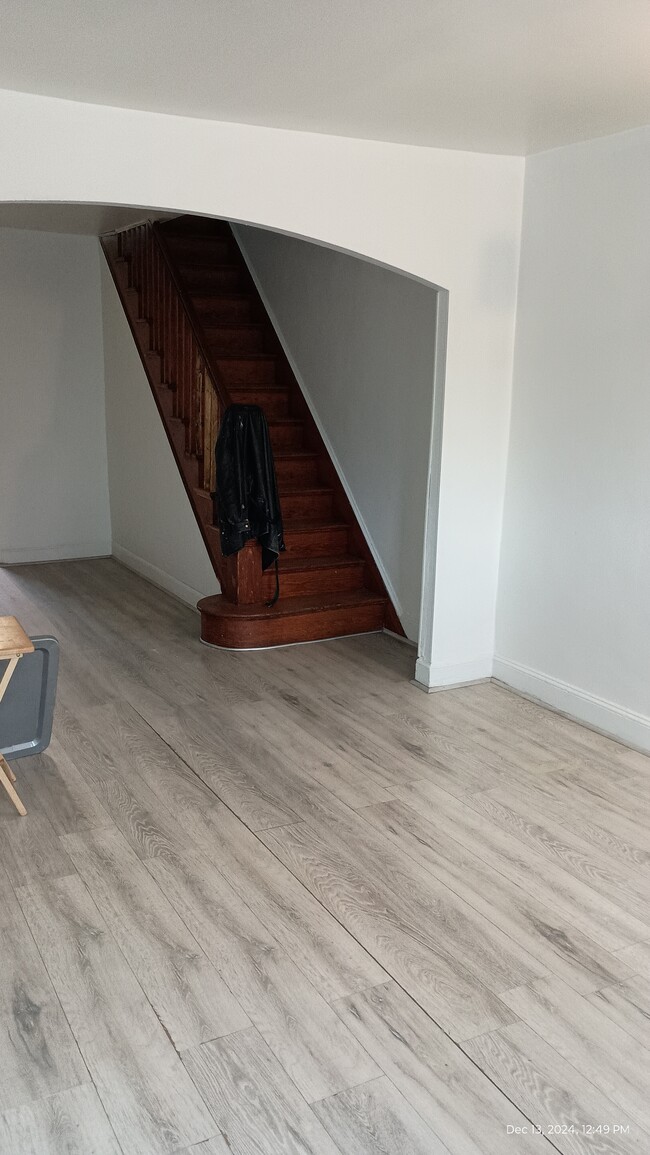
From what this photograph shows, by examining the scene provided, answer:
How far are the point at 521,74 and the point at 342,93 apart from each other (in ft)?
2.07

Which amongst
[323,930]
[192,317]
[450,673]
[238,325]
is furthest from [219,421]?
[323,930]

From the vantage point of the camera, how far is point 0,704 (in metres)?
3.61

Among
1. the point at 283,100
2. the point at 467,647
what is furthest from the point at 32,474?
the point at 283,100

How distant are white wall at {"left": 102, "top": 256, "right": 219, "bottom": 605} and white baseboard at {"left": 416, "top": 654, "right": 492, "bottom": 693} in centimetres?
170

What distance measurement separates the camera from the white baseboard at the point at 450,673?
4.79 meters

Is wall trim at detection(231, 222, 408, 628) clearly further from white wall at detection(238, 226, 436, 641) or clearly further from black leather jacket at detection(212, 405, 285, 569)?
black leather jacket at detection(212, 405, 285, 569)

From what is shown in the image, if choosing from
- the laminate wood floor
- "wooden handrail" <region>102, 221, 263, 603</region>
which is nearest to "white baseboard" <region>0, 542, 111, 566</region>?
"wooden handrail" <region>102, 221, 263, 603</region>

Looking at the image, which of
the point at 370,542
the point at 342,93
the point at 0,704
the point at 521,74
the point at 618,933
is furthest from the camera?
the point at 370,542

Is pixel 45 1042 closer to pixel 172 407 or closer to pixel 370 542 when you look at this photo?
pixel 370 542

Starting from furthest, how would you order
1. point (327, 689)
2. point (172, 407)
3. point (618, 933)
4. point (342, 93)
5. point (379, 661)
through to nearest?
point (172, 407)
point (379, 661)
point (327, 689)
point (342, 93)
point (618, 933)

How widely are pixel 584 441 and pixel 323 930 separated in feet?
8.31

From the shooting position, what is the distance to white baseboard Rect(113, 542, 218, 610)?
6.35m

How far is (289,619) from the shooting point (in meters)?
5.44

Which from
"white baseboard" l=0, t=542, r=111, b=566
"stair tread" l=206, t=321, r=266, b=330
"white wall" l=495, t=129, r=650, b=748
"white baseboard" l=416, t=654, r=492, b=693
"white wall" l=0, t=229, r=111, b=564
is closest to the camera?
"white wall" l=495, t=129, r=650, b=748
